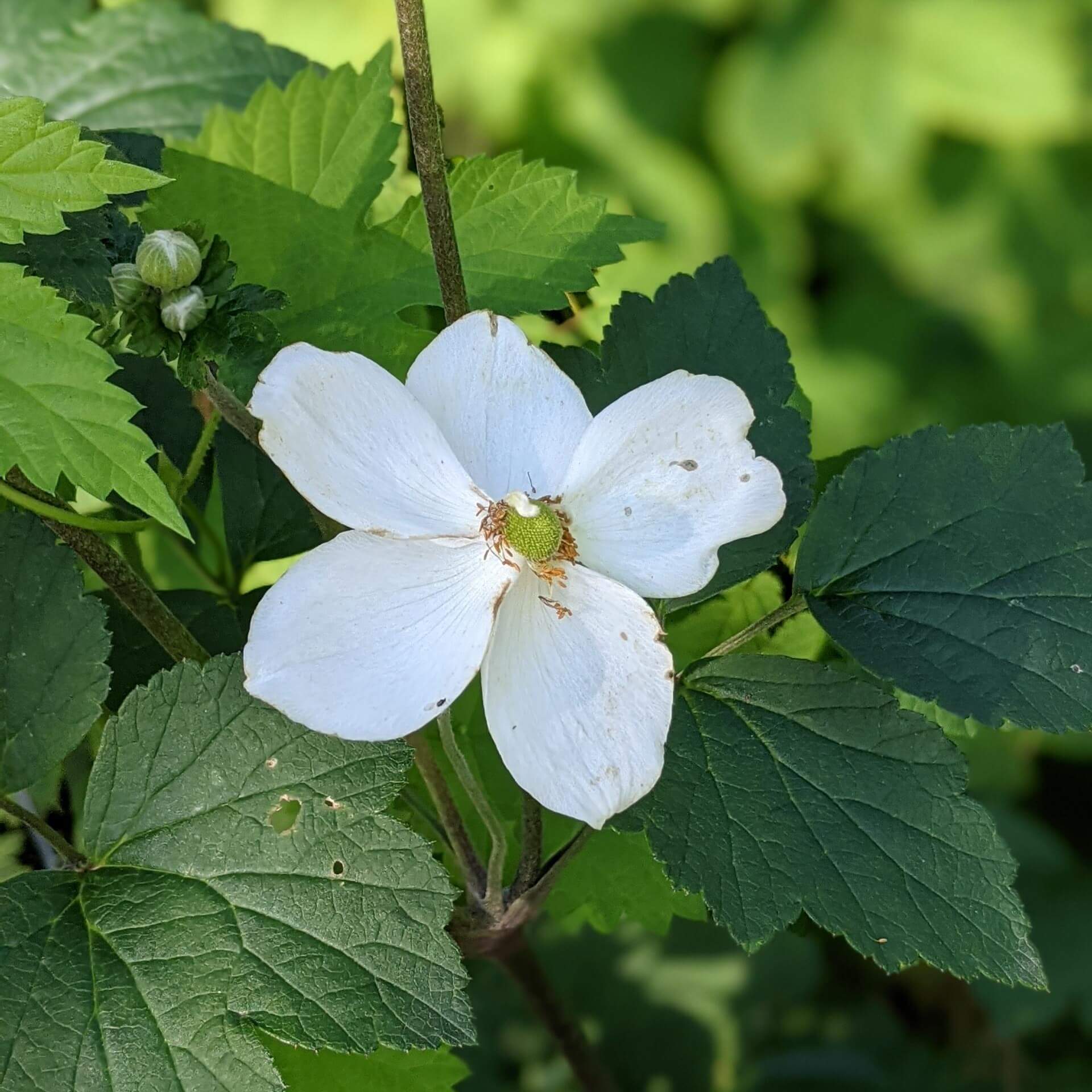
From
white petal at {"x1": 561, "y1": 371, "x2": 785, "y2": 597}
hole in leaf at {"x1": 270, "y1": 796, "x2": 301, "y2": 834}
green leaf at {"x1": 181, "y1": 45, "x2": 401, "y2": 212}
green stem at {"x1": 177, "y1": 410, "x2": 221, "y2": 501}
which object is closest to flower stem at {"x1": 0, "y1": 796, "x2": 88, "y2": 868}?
hole in leaf at {"x1": 270, "y1": 796, "x2": 301, "y2": 834}

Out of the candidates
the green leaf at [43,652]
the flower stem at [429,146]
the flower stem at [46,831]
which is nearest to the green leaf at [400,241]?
the flower stem at [429,146]

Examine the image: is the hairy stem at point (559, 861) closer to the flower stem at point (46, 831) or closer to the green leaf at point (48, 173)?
the flower stem at point (46, 831)

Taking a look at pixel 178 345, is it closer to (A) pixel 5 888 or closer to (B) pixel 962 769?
(A) pixel 5 888

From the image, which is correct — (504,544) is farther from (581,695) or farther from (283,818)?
(283,818)

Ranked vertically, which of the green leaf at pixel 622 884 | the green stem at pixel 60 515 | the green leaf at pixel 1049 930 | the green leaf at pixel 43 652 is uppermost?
the green stem at pixel 60 515

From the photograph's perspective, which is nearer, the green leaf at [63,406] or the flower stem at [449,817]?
the green leaf at [63,406]

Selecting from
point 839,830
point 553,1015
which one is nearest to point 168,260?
point 839,830

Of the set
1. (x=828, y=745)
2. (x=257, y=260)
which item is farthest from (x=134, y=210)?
(x=828, y=745)
